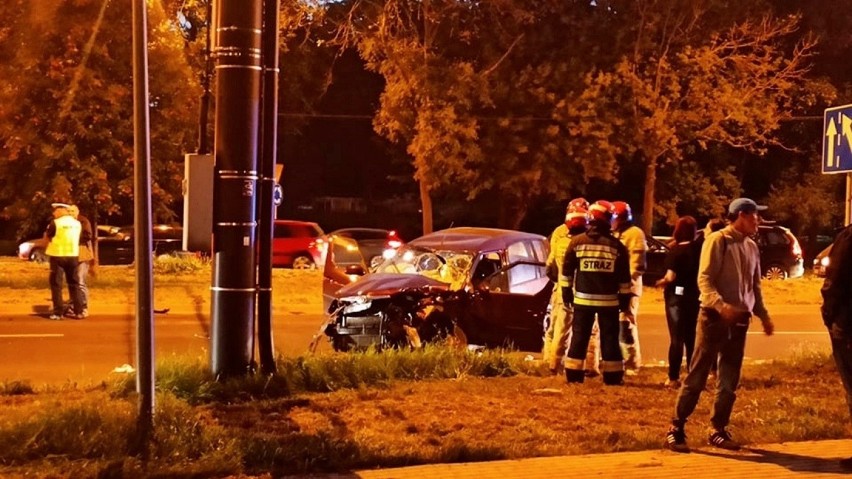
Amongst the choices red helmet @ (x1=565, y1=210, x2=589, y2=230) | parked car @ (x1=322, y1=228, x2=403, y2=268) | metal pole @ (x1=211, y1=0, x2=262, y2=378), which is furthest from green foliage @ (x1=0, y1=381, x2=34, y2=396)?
parked car @ (x1=322, y1=228, x2=403, y2=268)

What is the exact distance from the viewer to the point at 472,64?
25.5 metres

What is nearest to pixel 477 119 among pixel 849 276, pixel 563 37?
pixel 563 37

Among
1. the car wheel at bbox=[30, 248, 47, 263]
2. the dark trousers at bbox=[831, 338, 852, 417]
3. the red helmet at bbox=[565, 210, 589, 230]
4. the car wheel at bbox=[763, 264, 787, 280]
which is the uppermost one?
the red helmet at bbox=[565, 210, 589, 230]

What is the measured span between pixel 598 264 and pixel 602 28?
18838 mm

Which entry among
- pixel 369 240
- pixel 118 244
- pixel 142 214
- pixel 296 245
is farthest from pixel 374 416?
pixel 118 244

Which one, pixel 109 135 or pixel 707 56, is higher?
pixel 707 56

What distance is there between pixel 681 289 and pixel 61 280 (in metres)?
10.1

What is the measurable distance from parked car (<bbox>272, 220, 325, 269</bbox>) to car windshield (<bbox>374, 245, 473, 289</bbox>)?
14393 mm

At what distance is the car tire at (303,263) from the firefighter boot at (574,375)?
59.2 ft

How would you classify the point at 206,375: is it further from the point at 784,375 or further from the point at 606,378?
the point at 784,375

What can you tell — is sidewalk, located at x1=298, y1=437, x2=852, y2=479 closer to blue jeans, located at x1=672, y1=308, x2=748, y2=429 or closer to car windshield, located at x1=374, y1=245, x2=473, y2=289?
blue jeans, located at x1=672, y1=308, x2=748, y2=429

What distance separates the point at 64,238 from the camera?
14727 mm

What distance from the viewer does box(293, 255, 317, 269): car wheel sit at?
26.7 metres

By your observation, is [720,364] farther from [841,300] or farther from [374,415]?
[374,415]
